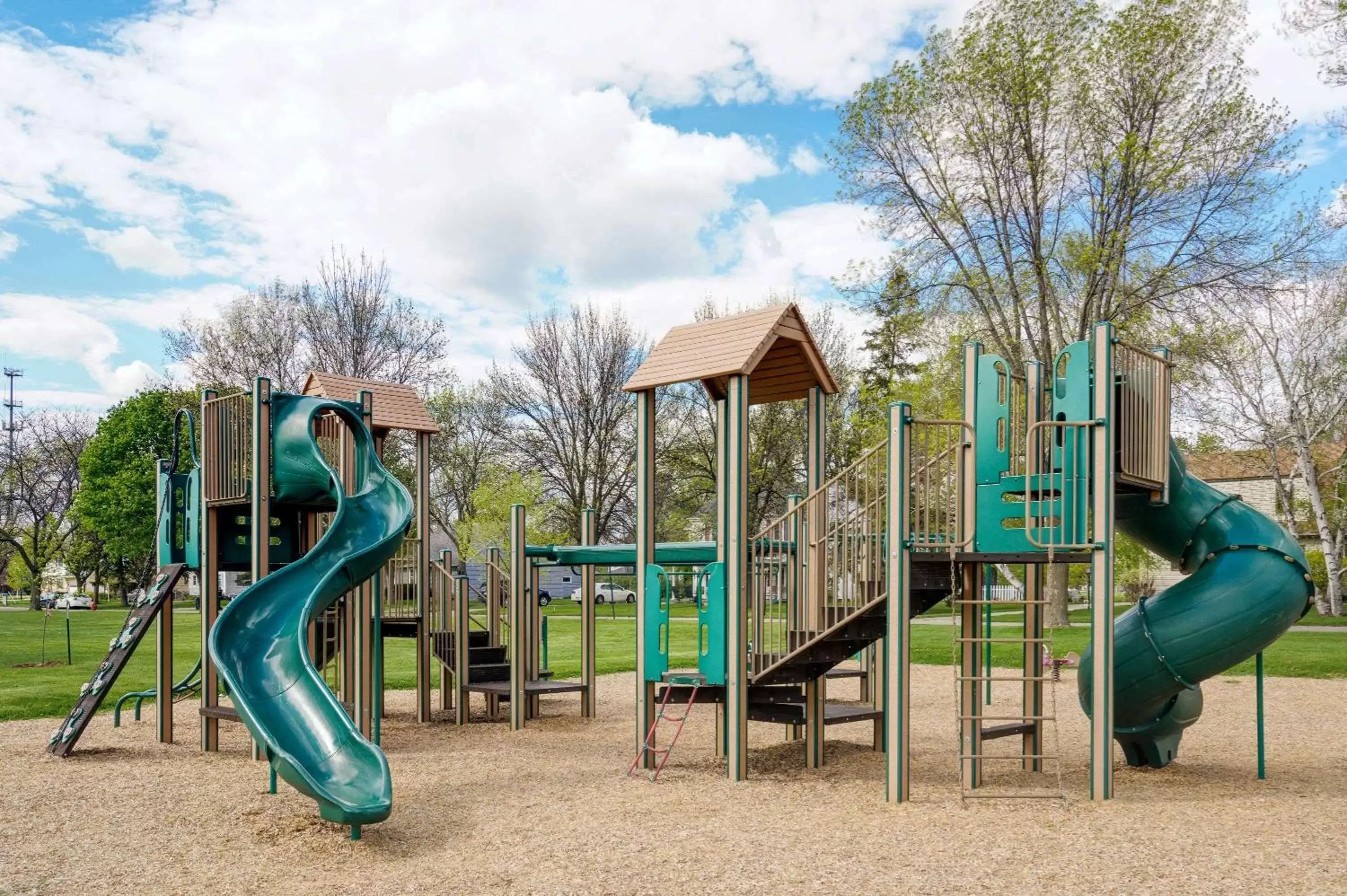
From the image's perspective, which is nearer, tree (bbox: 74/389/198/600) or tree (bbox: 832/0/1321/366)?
tree (bbox: 832/0/1321/366)

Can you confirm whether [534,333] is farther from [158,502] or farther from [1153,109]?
[158,502]

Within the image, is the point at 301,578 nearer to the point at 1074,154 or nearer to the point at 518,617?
the point at 518,617

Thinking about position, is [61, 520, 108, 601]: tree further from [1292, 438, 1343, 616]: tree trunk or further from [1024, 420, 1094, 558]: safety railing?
[1024, 420, 1094, 558]: safety railing

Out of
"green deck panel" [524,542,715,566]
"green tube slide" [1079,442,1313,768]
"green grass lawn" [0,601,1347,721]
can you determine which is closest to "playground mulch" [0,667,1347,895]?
"green tube slide" [1079,442,1313,768]

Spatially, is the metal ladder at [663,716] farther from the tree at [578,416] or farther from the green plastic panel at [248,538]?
the tree at [578,416]

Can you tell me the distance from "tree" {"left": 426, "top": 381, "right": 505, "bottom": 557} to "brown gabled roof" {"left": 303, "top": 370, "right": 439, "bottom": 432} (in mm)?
29051

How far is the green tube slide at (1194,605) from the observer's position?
9461mm

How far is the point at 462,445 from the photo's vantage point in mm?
45438

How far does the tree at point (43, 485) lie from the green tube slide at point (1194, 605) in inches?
2058

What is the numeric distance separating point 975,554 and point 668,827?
3.16 meters

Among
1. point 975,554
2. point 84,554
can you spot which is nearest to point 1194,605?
point 975,554

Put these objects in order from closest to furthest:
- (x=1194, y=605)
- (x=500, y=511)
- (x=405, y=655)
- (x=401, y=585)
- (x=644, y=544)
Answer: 1. (x=1194, y=605)
2. (x=644, y=544)
3. (x=401, y=585)
4. (x=405, y=655)
5. (x=500, y=511)

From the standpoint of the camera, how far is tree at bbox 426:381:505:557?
4416cm

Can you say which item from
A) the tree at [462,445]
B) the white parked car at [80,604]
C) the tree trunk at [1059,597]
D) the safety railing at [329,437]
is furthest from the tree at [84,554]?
the safety railing at [329,437]
